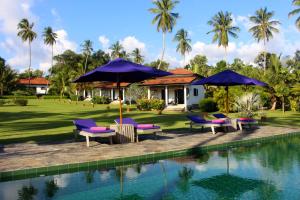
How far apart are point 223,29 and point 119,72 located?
45.4 m

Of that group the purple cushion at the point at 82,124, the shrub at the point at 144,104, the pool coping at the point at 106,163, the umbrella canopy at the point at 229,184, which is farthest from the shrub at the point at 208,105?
the umbrella canopy at the point at 229,184

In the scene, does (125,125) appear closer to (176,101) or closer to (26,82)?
(176,101)

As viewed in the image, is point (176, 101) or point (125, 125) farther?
point (176, 101)

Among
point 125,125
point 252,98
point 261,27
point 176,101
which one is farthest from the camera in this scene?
point 261,27

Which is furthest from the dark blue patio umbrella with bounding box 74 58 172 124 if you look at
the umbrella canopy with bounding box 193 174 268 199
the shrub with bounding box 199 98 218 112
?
the shrub with bounding box 199 98 218 112

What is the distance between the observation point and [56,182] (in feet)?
24.8

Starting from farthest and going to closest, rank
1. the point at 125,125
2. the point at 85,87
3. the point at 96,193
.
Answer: the point at 85,87
the point at 125,125
the point at 96,193

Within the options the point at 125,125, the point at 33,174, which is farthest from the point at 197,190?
the point at 125,125

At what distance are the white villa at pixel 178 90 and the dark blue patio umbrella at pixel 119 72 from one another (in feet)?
70.5

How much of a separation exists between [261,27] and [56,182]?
2101 inches

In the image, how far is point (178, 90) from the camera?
39125mm

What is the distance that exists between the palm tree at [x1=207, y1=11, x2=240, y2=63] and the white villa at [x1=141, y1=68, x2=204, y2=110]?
17.2m

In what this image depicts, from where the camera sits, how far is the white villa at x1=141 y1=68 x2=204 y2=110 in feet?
116

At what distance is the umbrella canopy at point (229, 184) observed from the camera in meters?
6.80
